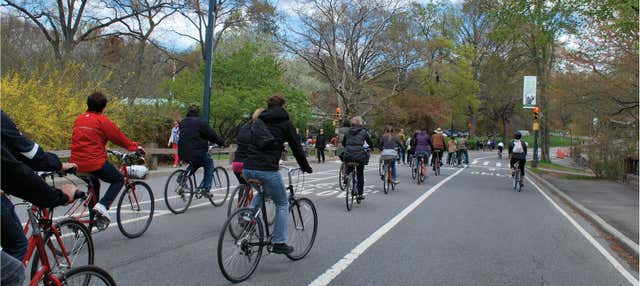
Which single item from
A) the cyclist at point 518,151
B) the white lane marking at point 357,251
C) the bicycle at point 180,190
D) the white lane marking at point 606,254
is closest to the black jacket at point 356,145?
the white lane marking at point 357,251

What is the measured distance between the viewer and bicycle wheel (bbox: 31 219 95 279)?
352 centimetres

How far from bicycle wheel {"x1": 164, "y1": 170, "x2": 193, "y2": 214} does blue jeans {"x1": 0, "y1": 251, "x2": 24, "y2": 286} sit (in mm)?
6046

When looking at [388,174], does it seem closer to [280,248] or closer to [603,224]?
[603,224]

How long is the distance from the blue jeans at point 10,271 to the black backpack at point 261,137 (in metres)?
2.85

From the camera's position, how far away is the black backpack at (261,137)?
202 inches

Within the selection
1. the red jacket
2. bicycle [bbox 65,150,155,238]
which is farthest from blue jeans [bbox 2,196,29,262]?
bicycle [bbox 65,150,155,238]

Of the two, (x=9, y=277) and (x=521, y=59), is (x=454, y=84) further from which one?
(x=9, y=277)

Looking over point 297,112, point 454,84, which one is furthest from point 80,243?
point 454,84

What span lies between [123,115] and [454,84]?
146 ft

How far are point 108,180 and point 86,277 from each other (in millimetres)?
3132

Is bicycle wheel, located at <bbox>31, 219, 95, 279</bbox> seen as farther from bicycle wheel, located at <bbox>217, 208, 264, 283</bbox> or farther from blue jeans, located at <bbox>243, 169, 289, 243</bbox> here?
blue jeans, located at <bbox>243, 169, 289, 243</bbox>

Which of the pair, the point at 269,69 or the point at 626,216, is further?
the point at 269,69

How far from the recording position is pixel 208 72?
665 inches

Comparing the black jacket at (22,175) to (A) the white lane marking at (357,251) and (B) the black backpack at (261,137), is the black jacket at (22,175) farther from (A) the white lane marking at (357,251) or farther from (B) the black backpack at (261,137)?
(A) the white lane marking at (357,251)
